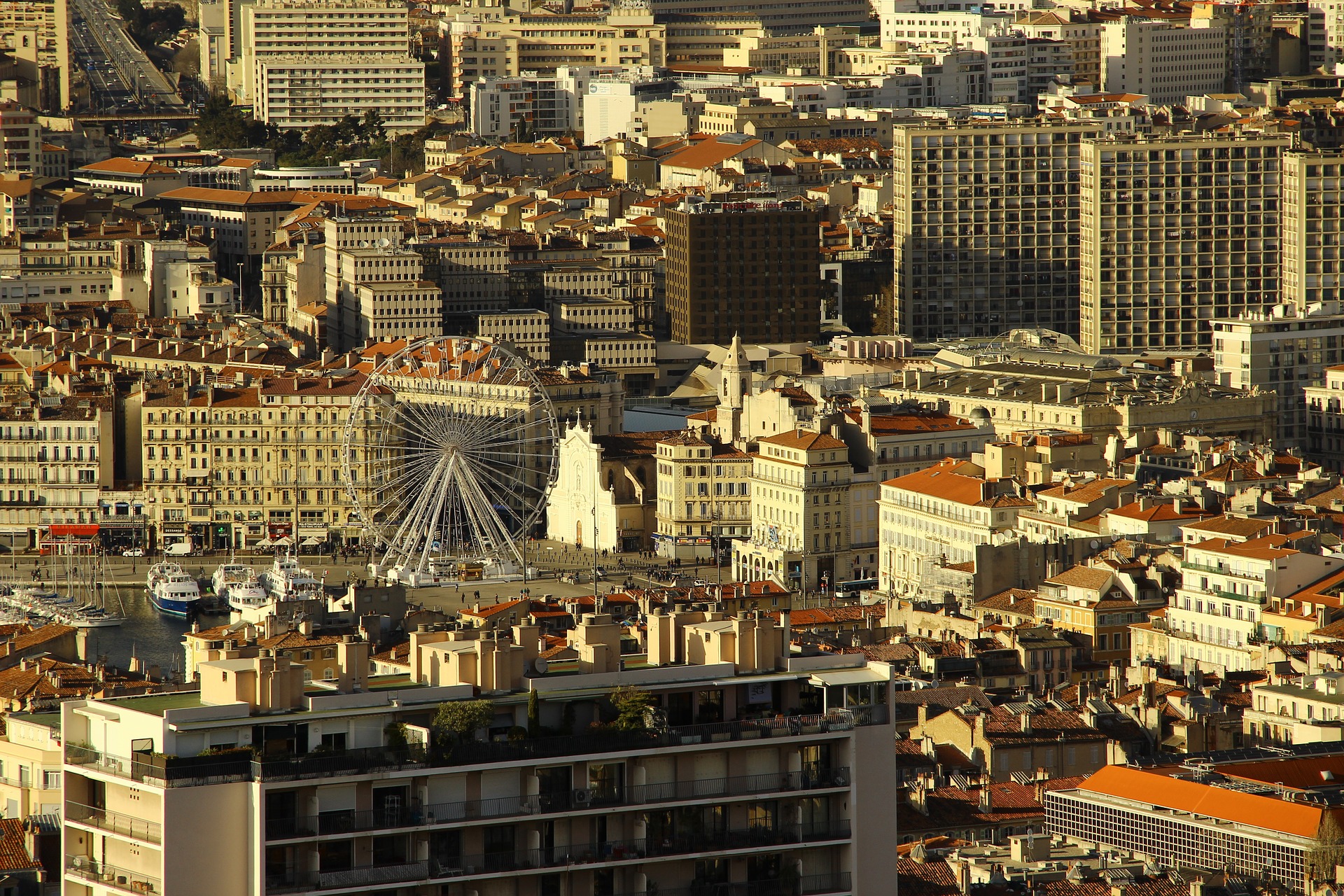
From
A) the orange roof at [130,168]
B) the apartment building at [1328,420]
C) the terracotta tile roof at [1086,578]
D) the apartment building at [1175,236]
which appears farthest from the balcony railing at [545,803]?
the orange roof at [130,168]

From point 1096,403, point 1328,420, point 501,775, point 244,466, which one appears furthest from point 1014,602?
point 501,775

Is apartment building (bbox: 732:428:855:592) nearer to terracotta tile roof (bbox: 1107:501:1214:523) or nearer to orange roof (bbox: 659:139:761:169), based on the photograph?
terracotta tile roof (bbox: 1107:501:1214:523)

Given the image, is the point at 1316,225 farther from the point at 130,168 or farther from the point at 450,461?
the point at 130,168

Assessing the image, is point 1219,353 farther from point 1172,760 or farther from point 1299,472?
point 1172,760

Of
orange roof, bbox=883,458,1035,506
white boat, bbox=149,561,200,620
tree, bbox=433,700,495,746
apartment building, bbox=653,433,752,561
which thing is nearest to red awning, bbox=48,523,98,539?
white boat, bbox=149,561,200,620

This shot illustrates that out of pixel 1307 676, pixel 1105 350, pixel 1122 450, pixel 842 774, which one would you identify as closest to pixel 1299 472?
pixel 1122 450

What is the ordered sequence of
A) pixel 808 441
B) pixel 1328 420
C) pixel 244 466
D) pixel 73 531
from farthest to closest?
1. pixel 1328 420
2. pixel 244 466
3. pixel 73 531
4. pixel 808 441

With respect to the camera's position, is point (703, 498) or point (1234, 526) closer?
point (1234, 526)
